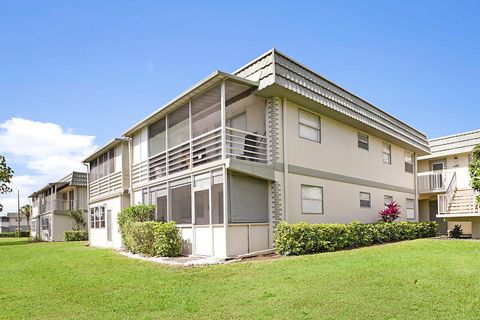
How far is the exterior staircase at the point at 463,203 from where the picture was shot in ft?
61.7

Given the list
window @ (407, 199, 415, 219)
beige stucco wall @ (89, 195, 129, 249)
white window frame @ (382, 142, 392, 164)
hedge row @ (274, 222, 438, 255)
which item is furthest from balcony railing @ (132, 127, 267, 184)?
window @ (407, 199, 415, 219)

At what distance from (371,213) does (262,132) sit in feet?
25.6

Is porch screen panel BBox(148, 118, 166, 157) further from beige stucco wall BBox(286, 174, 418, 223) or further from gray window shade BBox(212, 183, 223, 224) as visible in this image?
beige stucco wall BBox(286, 174, 418, 223)

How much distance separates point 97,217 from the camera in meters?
25.0

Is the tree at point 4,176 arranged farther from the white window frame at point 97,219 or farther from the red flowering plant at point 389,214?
the red flowering plant at point 389,214

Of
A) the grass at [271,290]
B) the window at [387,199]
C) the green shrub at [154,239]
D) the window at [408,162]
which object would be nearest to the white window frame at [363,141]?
the window at [387,199]

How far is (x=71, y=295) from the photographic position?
8258mm

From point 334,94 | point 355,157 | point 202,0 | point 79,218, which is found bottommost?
point 79,218

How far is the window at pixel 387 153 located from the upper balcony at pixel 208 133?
919cm

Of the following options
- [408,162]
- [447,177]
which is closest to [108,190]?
[408,162]

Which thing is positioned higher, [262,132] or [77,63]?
[77,63]

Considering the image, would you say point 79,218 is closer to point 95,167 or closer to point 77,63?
point 95,167

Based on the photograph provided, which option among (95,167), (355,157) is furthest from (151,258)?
(95,167)

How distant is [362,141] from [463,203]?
20.1ft
